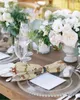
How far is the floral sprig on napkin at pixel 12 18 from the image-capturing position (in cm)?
167

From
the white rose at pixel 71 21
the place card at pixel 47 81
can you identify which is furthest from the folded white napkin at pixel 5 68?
the white rose at pixel 71 21

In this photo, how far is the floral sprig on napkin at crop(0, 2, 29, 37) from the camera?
1.67 meters

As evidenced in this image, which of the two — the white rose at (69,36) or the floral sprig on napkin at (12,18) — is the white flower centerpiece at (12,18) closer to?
the floral sprig on napkin at (12,18)

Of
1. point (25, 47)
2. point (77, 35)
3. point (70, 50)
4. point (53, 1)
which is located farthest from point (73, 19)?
point (53, 1)

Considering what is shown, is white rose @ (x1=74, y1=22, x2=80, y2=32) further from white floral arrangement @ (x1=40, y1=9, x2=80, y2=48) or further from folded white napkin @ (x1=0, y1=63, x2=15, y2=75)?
folded white napkin @ (x1=0, y1=63, x2=15, y2=75)

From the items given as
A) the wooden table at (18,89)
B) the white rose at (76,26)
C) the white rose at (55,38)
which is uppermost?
the white rose at (76,26)

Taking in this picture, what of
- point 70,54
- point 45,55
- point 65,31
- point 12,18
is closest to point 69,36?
point 65,31

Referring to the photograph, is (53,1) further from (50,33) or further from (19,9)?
(50,33)

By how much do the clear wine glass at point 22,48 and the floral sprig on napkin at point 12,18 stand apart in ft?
0.45

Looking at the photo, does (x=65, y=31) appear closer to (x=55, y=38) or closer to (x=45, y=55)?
(x=55, y=38)

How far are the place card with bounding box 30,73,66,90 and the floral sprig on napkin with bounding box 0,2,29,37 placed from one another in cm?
56

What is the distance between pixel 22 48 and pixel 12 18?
33cm

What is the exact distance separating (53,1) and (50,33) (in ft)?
12.9

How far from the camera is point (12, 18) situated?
65.9 inches
